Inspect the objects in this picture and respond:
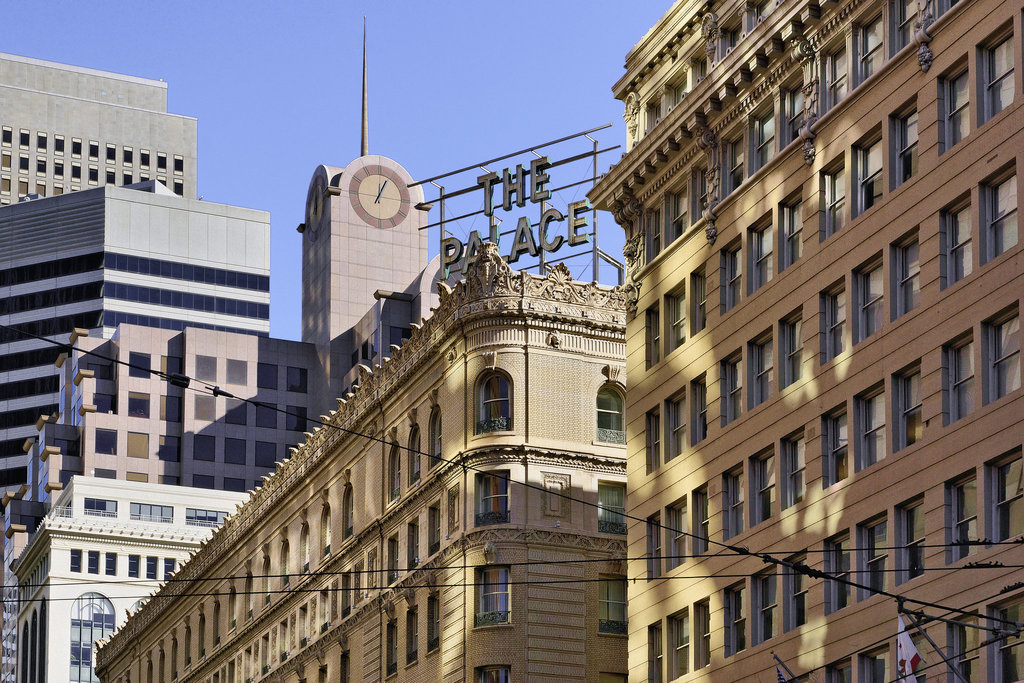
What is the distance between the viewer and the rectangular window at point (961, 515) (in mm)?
47188

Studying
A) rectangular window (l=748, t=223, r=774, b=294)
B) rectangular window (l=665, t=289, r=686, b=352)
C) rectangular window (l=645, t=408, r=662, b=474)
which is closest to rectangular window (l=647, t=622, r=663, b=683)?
rectangular window (l=645, t=408, r=662, b=474)

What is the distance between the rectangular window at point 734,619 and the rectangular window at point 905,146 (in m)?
13.4

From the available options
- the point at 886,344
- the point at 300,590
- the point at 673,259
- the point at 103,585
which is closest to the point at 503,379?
the point at 673,259

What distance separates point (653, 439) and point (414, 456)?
20.8 meters

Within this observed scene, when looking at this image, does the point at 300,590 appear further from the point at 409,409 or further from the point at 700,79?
the point at 700,79

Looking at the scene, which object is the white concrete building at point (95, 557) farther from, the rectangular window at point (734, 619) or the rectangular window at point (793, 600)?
the rectangular window at point (793, 600)

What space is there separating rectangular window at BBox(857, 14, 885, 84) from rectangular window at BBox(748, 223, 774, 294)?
6.13 m

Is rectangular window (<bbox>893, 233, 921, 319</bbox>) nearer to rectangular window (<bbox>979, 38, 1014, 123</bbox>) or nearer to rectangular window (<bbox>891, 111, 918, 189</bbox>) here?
rectangular window (<bbox>891, 111, 918, 189</bbox>)

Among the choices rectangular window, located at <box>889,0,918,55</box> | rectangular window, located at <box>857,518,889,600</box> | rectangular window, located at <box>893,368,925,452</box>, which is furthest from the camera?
rectangular window, located at <box>889,0,918,55</box>

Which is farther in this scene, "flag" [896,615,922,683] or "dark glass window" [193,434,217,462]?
"dark glass window" [193,434,217,462]

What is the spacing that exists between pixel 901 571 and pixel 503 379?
102 feet

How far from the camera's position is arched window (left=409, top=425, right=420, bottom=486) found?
8381 centimetres

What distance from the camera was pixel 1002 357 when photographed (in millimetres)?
47219

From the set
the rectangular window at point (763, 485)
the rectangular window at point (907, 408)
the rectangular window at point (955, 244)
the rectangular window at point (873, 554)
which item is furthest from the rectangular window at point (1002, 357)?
the rectangular window at point (763, 485)
